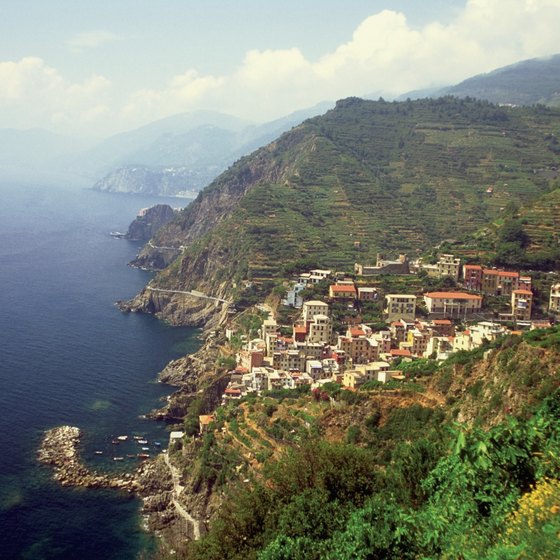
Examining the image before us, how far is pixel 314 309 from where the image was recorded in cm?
4994

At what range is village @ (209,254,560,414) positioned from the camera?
1574 inches

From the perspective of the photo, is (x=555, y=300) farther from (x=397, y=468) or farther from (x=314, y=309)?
(x=397, y=468)

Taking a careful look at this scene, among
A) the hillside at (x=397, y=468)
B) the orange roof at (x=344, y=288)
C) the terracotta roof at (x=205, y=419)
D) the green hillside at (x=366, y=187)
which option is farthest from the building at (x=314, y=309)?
the green hillside at (x=366, y=187)

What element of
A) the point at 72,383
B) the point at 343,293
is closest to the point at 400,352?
the point at 343,293

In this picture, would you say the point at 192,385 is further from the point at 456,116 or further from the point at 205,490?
the point at 456,116

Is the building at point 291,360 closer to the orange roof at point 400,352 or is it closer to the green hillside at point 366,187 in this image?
the orange roof at point 400,352

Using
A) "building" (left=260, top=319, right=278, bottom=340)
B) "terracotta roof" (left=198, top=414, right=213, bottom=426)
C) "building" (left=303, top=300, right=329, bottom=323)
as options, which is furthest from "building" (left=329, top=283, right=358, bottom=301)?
"terracotta roof" (left=198, top=414, right=213, bottom=426)

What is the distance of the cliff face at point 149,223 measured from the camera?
130 meters

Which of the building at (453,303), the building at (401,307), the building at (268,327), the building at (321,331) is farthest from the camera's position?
the building at (268,327)

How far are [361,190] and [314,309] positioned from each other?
139 feet

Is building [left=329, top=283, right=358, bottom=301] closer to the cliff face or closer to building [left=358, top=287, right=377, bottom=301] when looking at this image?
building [left=358, top=287, right=377, bottom=301]

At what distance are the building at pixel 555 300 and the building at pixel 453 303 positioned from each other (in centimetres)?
473

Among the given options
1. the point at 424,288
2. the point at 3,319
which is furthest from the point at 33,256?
the point at 424,288

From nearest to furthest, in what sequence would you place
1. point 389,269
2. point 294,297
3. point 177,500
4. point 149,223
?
point 177,500, point 294,297, point 389,269, point 149,223
